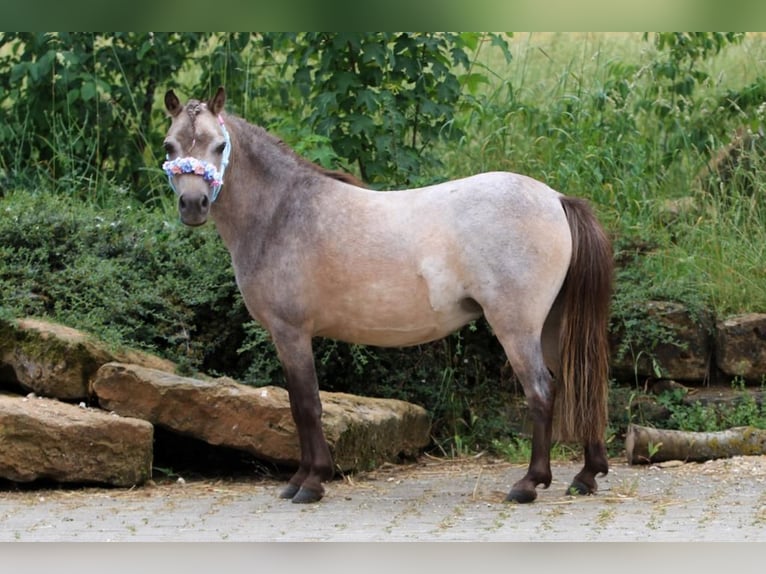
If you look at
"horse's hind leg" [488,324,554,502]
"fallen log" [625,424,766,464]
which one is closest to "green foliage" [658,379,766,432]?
"fallen log" [625,424,766,464]

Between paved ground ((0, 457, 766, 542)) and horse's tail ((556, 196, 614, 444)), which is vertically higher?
horse's tail ((556, 196, 614, 444))

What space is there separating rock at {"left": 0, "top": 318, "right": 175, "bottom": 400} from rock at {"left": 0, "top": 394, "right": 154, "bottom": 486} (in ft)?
0.89

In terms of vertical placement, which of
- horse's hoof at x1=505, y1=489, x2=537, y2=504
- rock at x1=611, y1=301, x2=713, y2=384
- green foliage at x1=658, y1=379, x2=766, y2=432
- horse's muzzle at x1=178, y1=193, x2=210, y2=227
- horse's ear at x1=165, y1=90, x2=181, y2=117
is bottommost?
horse's hoof at x1=505, y1=489, x2=537, y2=504

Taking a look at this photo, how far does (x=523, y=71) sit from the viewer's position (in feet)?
31.5

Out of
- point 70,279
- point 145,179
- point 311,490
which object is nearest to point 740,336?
point 311,490

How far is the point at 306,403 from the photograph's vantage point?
5.09m

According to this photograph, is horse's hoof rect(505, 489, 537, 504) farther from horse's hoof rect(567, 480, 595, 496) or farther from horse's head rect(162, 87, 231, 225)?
horse's head rect(162, 87, 231, 225)

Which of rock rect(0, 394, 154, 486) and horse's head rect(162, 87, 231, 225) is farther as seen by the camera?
rock rect(0, 394, 154, 486)

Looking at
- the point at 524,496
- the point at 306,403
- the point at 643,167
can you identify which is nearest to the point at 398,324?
the point at 306,403

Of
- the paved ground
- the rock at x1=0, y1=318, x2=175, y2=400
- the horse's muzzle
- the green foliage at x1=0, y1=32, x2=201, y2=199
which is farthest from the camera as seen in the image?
the green foliage at x1=0, y1=32, x2=201, y2=199

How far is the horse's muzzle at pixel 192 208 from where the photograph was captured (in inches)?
189

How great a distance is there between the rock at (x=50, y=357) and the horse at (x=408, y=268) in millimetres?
1123

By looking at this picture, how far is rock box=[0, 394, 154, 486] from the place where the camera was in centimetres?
516

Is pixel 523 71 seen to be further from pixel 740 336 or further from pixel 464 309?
pixel 464 309
